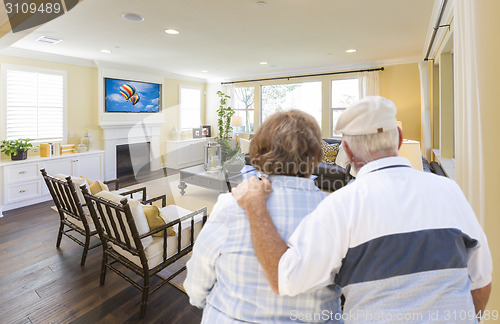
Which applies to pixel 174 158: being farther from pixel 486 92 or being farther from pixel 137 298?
pixel 486 92

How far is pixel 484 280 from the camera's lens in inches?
29.7

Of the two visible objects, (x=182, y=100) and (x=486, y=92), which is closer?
(x=486, y=92)

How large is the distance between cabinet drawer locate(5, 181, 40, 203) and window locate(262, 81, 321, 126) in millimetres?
4823

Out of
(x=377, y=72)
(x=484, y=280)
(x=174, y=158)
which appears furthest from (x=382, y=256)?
(x=174, y=158)

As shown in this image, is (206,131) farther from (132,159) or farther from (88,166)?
(88,166)

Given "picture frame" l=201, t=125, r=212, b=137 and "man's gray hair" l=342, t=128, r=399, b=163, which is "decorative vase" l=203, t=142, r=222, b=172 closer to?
"picture frame" l=201, t=125, r=212, b=137

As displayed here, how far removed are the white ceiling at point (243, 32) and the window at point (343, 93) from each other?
0.48 m

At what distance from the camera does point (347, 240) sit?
2.19 ft

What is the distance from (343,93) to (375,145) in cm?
604

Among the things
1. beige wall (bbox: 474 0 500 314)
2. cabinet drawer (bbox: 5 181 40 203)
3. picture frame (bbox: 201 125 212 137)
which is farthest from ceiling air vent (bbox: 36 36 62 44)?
beige wall (bbox: 474 0 500 314)

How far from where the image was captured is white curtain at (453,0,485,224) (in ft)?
3.80

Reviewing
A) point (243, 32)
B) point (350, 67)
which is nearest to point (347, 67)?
point (350, 67)

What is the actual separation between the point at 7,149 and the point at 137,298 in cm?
384

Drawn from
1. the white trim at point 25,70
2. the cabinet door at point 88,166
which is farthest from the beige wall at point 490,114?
the white trim at point 25,70
